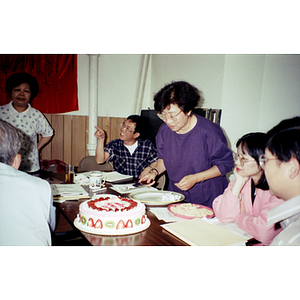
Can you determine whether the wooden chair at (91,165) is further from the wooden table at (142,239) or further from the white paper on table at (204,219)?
the wooden table at (142,239)

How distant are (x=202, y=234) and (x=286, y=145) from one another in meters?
0.49

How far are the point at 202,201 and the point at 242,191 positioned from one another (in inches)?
21.7

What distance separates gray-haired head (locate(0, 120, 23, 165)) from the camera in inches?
36.8

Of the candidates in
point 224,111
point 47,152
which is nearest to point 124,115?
point 47,152

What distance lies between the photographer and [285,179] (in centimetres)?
97

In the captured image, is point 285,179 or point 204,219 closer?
point 285,179

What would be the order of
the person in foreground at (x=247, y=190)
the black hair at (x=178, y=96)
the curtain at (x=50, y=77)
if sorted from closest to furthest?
the person in foreground at (x=247, y=190), the black hair at (x=178, y=96), the curtain at (x=50, y=77)

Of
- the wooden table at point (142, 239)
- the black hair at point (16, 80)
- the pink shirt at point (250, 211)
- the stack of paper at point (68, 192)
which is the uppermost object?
the black hair at point (16, 80)

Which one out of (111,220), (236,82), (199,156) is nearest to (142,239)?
(111,220)

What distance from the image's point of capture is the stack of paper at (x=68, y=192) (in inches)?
56.2

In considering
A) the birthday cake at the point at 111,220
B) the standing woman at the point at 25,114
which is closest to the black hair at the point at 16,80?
the standing woman at the point at 25,114

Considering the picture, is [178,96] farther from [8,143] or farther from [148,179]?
[8,143]

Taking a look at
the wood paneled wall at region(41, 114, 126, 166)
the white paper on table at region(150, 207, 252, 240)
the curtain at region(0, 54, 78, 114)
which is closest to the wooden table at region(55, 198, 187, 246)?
the white paper on table at region(150, 207, 252, 240)

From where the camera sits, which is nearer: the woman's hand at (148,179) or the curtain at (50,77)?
the woman's hand at (148,179)
